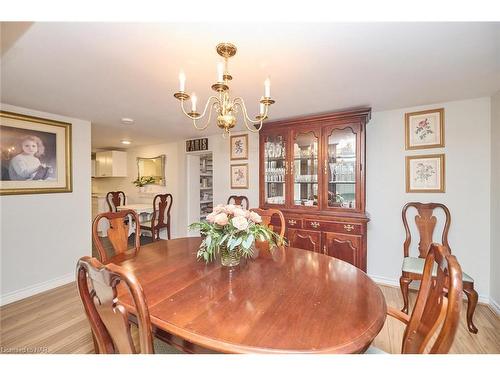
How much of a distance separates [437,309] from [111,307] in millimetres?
1086

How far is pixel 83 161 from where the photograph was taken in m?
3.00

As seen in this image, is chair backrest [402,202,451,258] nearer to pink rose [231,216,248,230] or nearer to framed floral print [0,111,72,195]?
pink rose [231,216,248,230]

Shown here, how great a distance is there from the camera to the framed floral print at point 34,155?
7.80 ft

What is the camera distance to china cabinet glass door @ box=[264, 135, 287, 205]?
2.94 metres

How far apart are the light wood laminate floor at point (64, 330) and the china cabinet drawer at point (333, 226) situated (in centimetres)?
81

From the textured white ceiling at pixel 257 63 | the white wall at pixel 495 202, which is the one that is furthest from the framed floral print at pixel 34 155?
the white wall at pixel 495 202

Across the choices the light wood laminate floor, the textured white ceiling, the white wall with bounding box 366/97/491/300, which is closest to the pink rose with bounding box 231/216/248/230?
the textured white ceiling

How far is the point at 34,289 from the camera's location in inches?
100

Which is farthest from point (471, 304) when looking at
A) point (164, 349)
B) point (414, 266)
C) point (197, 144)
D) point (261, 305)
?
point (197, 144)

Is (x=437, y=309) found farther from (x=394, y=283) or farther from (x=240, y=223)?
(x=394, y=283)

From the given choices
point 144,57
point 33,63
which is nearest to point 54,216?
point 33,63

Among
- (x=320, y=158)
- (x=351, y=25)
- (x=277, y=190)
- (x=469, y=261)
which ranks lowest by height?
(x=469, y=261)
